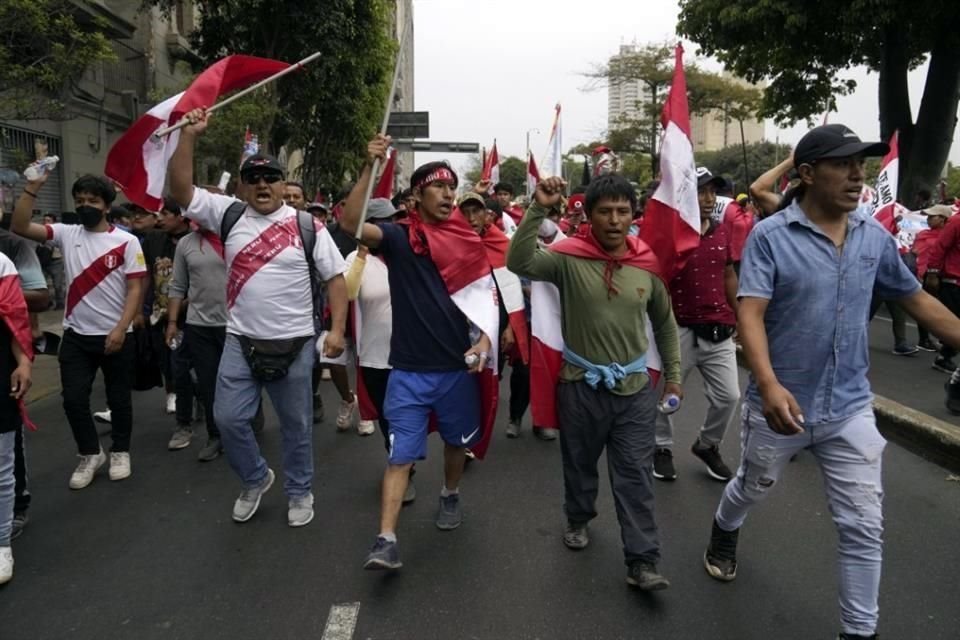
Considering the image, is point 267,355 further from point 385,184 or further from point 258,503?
point 385,184

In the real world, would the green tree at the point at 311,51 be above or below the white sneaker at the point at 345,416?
above

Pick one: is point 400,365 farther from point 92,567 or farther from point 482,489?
point 92,567

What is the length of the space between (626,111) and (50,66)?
32.5 metres

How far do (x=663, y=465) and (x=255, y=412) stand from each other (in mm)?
2467

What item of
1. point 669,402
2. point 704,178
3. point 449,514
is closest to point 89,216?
point 449,514

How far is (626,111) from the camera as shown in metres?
37.7

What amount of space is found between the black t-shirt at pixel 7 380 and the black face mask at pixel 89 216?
51.3 inches

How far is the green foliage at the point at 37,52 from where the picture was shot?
25.5 ft

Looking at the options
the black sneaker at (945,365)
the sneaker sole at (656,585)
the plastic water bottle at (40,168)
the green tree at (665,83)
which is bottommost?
the sneaker sole at (656,585)

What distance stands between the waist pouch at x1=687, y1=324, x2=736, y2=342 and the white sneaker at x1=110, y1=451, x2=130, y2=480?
12.1ft

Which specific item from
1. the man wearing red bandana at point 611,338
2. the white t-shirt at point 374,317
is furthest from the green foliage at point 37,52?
the man wearing red bandana at point 611,338

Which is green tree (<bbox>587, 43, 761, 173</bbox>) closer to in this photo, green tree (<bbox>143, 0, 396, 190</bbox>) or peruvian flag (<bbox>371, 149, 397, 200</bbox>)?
green tree (<bbox>143, 0, 396, 190</bbox>)

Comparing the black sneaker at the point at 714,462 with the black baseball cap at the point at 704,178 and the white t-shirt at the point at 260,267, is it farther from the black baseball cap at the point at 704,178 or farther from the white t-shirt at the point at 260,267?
the white t-shirt at the point at 260,267

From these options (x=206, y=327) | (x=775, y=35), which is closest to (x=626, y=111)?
(x=775, y=35)
